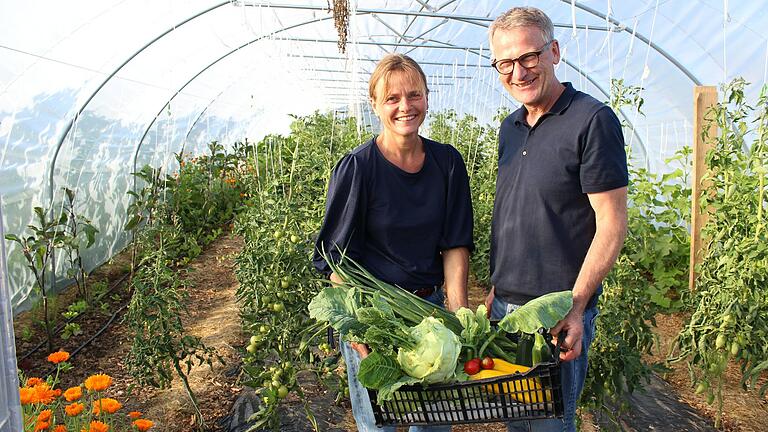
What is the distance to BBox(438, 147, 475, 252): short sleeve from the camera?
2195 mm

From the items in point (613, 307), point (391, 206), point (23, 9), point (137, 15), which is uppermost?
point (137, 15)

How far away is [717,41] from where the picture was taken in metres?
5.88

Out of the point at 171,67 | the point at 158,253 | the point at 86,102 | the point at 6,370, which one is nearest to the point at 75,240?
the point at 86,102

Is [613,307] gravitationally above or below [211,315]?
above

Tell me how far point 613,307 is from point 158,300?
2.20 meters

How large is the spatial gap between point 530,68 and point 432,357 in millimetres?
885

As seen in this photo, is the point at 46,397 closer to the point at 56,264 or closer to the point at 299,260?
the point at 299,260

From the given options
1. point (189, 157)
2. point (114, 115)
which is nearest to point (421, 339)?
point (114, 115)

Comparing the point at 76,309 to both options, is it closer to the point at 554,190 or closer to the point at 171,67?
the point at 171,67

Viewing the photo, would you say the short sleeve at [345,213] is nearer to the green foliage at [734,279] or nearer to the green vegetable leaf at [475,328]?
the green vegetable leaf at [475,328]

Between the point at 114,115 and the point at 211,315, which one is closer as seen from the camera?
the point at 211,315

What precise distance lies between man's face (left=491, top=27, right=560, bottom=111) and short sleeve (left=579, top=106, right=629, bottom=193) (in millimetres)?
183

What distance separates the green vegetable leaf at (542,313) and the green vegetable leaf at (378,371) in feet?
1.07

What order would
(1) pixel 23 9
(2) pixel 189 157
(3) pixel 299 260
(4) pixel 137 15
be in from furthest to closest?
(2) pixel 189 157 < (4) pixel 137 15 < (1) pixel 23 9 < (3) pixel 299 260
